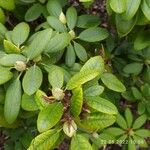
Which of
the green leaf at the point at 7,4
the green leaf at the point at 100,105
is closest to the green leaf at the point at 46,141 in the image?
the green leaf at the point at 100,105

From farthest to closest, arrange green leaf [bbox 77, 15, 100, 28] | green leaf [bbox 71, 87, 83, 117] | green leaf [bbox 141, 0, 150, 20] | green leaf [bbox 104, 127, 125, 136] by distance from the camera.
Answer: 1. green leaf [bbox 104, 127, 125, 136]
2. green leaf [bbox 77, 15, 100, 28]
3. green leaf [bbox 141, 0, 150, 20]
4. green leaf [bbox 71, 87, 83, 117]

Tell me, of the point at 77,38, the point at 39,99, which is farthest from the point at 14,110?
the point at 77,38

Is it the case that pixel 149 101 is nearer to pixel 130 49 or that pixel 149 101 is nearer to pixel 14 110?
pixel 130 49

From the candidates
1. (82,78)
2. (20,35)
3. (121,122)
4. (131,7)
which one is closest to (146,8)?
(131,7)

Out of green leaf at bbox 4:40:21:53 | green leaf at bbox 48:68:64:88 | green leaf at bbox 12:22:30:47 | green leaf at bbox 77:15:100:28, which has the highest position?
green leaf at bbox 4:40:21:53

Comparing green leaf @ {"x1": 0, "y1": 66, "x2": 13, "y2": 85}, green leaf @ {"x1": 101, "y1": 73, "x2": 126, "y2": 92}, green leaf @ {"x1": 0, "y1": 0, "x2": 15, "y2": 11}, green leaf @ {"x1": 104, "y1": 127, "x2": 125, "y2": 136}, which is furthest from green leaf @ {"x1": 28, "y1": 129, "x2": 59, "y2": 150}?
green leaf @ {"x1": 104, "y1": 127, "x2": 125, "y2": 136}

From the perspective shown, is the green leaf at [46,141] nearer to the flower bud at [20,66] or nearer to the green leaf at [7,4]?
the flower bud at [20,66]

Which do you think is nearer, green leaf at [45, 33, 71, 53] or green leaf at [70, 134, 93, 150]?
green leaf at [70, 134, 93, 150]

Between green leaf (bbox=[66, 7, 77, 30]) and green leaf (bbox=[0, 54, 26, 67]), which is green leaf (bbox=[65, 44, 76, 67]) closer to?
green leaf (bbox=[66, 7, 77, 30])
